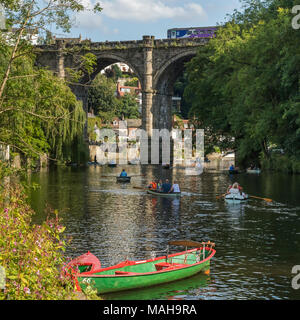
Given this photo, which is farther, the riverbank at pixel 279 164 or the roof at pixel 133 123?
the roof at pixel 133 123

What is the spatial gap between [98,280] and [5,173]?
11.9ft

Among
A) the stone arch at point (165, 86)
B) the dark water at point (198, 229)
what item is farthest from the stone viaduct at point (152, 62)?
the dark water at point (198, 229)

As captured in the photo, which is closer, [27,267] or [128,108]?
[27,267]

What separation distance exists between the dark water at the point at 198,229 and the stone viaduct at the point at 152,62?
3305cm

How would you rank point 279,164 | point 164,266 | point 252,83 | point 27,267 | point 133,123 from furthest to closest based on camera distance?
point 133,123 < point 279,164 < point 252,83 < point 164,266 < point 27,267

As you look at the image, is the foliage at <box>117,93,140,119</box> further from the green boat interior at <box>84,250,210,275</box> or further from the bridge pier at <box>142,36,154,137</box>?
the green boat interior at <box>84,250,210,275</box>

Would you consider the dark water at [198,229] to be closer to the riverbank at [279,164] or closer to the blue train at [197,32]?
the riverbank at [279,164]

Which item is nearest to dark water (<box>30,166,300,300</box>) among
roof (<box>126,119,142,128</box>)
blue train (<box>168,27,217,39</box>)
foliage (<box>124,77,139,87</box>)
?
blue train (<box>168,27,217,39</box>)

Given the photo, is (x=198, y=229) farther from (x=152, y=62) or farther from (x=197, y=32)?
(x=197, y=32)

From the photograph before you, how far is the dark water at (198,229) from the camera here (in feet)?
49.9

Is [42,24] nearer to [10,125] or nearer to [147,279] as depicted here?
[10,125]

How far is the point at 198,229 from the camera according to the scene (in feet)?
76.7

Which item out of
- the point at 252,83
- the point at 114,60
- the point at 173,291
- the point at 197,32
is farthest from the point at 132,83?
the point at 173,291

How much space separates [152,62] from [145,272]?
197 ft
